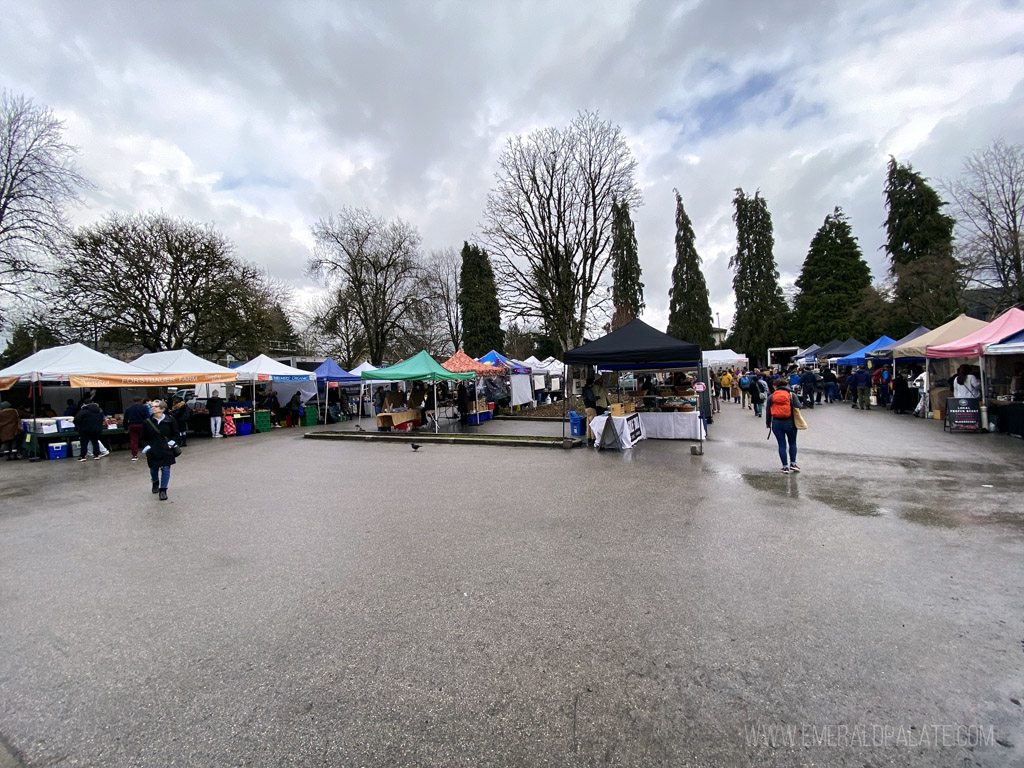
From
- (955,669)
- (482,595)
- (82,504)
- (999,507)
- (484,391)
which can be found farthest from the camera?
(484,391)

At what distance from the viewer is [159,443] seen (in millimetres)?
7426

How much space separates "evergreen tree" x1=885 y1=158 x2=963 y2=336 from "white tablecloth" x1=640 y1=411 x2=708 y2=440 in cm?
2044

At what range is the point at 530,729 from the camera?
92.8 inches

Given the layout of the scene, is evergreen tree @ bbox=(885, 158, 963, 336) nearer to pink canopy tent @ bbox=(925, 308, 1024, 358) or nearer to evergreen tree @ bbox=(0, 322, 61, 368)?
pink canopy tent @ bbox=(925, 308, 1024, 358)

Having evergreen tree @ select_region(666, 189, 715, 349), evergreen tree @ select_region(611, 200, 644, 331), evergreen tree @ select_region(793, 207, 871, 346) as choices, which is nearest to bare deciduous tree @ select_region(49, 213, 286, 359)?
evergreen tree @ select_region(611, 200, 644, 331)

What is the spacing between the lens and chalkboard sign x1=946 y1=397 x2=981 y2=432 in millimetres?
11953

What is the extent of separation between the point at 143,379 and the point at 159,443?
9.68m

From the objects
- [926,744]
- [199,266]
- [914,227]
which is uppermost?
[914,227]

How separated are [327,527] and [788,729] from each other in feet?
16.9

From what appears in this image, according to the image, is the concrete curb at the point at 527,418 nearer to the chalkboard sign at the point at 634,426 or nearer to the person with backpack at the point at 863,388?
the chalkboard sign at the point at 634,426

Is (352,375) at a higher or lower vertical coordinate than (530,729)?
higher

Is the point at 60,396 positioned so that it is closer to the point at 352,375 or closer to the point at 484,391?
the point at 352,375

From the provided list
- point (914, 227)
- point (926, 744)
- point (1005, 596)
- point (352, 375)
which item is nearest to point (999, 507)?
point (1005, 596)

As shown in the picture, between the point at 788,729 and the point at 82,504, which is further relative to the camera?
the point at 82,504
